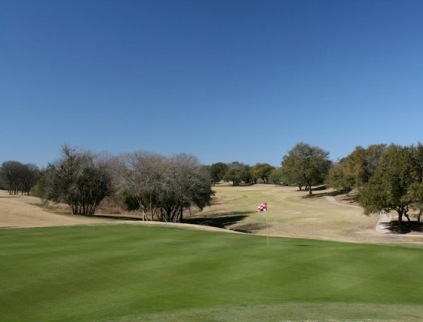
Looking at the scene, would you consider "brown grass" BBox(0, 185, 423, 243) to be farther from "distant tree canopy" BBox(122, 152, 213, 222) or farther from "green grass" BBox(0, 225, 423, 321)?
"green grass" BBox(0, 225, 423, 321)

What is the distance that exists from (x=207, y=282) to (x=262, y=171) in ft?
549

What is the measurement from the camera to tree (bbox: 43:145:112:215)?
52.9 m

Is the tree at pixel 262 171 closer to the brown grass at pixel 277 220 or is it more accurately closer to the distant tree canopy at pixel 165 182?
the brown grass at pixel 277 220

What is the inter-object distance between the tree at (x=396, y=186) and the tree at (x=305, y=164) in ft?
151

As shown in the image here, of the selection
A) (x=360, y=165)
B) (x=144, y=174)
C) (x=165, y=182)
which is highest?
(x=360, y=165)

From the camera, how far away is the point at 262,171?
178750 mm

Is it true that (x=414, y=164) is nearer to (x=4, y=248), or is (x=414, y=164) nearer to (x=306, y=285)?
(x=306, y=285)

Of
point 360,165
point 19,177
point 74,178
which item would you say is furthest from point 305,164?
point 19,177

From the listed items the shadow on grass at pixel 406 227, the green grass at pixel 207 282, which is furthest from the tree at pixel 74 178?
the shadow on grass at pixel 406 227

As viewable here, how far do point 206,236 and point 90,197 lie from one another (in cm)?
3468

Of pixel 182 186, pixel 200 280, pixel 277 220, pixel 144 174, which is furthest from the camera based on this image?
pixel 277 220

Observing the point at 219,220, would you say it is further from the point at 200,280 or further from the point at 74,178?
the point at 200,280

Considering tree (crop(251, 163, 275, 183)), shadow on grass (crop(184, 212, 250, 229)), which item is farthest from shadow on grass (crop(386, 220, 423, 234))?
tree (crop(251, 163, 275, 183))

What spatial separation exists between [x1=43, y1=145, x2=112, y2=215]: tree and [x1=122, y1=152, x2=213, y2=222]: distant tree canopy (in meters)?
4.27
